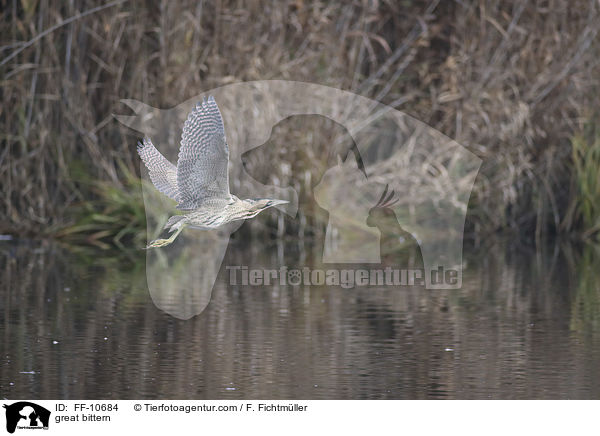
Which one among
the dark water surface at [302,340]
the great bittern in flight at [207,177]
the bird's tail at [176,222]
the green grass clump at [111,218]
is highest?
the great bittern in flight at [207,177]

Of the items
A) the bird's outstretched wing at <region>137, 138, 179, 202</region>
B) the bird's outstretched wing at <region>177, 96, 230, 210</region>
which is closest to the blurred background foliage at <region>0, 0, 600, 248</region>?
the bird's outstretched wing at <region>137, 138, 179, 202</region>

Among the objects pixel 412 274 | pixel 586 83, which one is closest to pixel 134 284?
pixel 412 274

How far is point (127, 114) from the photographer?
43.4 feet

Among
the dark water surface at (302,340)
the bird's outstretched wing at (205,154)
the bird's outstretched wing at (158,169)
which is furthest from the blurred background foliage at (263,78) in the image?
the bird's outstretched wing at (205,154)

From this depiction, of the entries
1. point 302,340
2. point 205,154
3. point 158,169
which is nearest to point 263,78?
point 302,340

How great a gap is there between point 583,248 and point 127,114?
17.1ft

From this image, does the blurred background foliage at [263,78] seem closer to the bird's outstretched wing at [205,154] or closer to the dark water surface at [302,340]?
the dark water surface at [302,340]

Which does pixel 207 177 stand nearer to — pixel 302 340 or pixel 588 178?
pixel 302 340

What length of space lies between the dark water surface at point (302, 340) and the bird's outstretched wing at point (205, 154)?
90cm

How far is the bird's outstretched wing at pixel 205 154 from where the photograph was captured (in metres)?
5.13

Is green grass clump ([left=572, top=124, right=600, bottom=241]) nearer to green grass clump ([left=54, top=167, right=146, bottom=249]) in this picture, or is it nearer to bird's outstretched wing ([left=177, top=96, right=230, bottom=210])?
green grass clump ([left=54, top=167, right=146, bottom=249])

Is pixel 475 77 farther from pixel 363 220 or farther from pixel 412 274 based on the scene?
pixel 412 274

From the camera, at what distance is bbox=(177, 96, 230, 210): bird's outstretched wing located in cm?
513

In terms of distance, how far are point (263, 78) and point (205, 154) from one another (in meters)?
7.47
